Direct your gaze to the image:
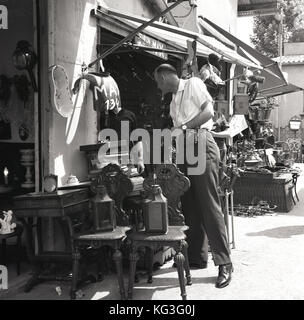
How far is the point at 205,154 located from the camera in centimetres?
490

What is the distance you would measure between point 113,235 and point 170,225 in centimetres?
73

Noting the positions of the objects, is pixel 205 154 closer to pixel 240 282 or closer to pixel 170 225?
pixel 170 225

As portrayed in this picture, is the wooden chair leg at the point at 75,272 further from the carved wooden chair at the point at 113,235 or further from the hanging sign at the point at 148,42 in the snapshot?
the hanging sign at the point at 148,42

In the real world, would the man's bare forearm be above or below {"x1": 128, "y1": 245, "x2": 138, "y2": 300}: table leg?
above

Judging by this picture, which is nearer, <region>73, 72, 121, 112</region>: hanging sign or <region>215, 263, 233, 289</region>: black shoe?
<region>215, 263, 233, 289</region>: black shoe

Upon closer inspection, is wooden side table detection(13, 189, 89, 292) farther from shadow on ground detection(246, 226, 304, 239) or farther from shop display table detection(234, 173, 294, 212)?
shop display table detection(234, 173, 294, 212)

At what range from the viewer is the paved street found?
4.49 metres

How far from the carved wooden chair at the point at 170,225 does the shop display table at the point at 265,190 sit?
4737mm

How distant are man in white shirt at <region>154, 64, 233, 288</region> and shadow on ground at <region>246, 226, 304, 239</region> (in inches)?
87.8

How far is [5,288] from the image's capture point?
466cm

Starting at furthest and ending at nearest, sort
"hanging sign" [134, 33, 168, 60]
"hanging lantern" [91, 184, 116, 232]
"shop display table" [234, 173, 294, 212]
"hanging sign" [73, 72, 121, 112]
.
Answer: "shop display table" [234, 173, 294, 212] → "hanging sign" [134, 33, 168, 60] → "hanging sign" [73, 72, 121, 112] → "hanging lantern" [91, 184, 116, 232]

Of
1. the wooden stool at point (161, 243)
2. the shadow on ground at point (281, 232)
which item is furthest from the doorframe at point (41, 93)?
the shadow on ground at point (281, 232)

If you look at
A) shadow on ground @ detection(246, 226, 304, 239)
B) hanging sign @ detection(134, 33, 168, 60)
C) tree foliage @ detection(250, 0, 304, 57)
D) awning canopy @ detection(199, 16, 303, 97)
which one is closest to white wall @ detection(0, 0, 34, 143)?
hanging sign @ detection(134, 33, 168, 60)
